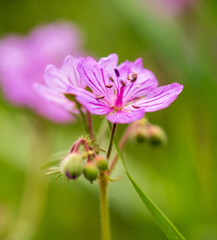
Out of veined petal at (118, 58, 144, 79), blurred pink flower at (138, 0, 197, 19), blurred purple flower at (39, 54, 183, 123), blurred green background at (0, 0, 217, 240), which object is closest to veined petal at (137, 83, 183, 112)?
blurred purple flower at (39, 54, 183, 123)

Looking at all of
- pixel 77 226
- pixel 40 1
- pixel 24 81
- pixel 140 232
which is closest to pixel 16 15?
pixel 40 1

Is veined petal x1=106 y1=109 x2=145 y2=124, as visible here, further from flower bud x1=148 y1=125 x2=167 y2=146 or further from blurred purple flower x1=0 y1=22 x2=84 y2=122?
blurred purple flower x1=0 y1=22 x2=84 y2=122

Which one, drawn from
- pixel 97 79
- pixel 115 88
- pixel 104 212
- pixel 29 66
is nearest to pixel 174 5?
pixel 29 66

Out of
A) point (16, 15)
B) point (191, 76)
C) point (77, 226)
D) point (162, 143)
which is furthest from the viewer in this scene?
point (16, 15)

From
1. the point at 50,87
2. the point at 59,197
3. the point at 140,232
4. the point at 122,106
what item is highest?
the point at 50,87

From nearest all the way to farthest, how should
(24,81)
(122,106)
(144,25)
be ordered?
(122,106) < (144,25) < (24,81)

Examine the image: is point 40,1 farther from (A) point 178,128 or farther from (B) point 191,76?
(B) point 191,76

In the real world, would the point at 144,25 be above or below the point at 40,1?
below

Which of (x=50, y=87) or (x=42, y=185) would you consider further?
(x=42, y=185)
